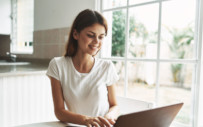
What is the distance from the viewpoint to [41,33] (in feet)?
8.96

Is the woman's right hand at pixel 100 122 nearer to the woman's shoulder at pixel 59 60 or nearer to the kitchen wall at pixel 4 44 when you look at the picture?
the woman's shoulder at pixel 59 60

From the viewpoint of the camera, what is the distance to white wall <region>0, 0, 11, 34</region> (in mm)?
2984

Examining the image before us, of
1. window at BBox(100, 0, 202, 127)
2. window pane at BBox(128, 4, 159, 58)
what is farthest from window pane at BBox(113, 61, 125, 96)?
window pane at BBox(128, 4, 159, 58)

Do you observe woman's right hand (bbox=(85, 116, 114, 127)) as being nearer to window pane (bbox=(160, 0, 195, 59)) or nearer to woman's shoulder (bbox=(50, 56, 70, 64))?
woman's shoulder (bbox=(50, 56, 70, 64))

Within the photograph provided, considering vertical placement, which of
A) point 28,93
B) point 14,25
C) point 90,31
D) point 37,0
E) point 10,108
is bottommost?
point 10,108

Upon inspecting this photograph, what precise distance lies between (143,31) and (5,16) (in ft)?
7.39

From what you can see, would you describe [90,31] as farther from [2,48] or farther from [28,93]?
[2,48]

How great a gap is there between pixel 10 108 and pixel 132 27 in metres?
1.32

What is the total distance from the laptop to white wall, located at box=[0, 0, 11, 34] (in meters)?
2.93

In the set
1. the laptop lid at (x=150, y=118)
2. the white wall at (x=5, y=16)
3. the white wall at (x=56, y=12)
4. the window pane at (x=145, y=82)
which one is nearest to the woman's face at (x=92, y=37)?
the laptop lid at (x=150, y=118)

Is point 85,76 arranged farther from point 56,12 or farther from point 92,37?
point 56,12

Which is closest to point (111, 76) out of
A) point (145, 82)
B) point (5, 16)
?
point (145, 82)

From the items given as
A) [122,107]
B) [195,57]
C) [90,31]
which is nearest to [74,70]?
[90,31]

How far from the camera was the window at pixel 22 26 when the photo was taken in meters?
3.09
